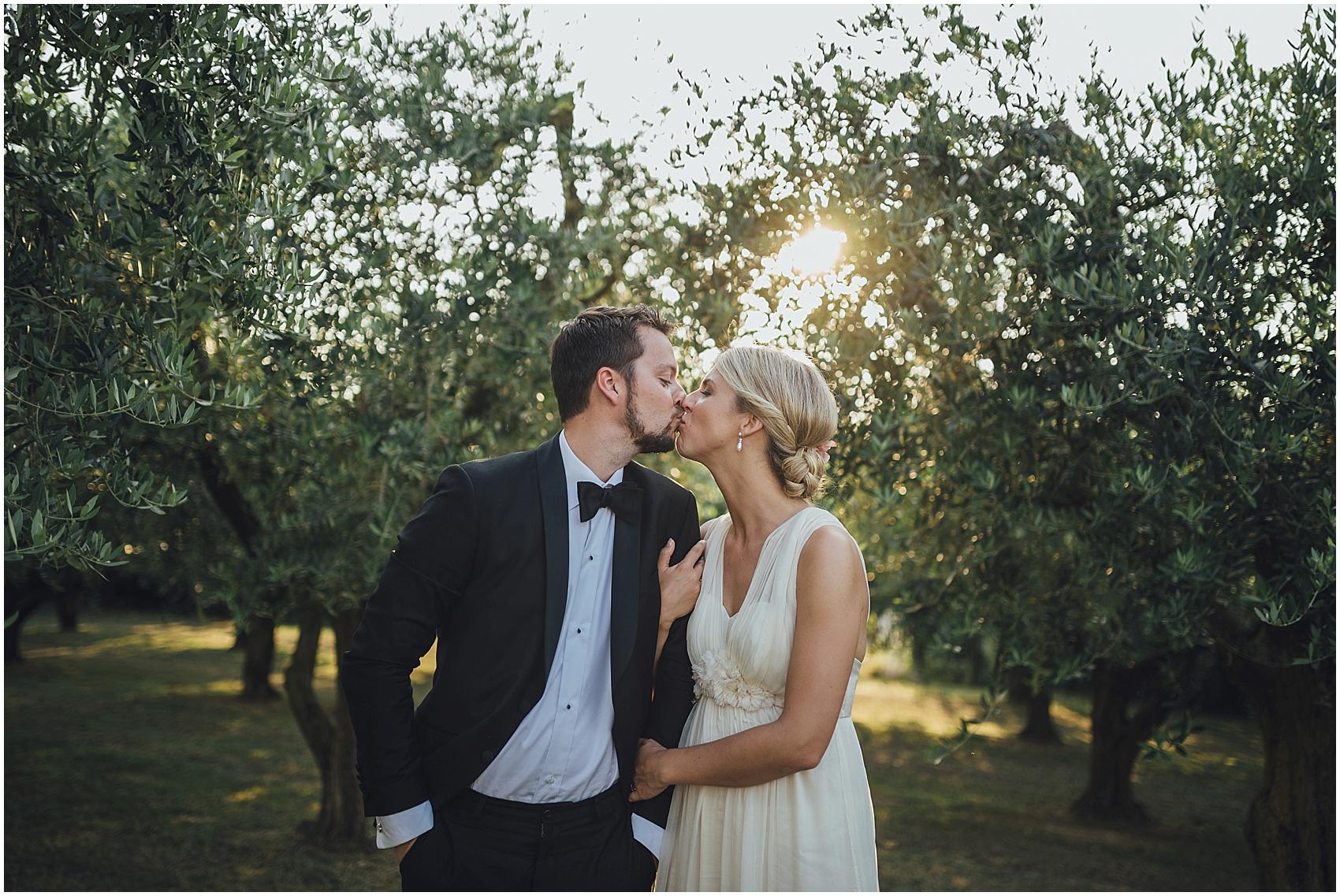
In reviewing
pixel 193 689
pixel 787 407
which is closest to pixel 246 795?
pixel 193 689

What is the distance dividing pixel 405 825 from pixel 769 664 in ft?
4.13

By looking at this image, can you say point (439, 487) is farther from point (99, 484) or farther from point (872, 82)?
point (872, 82)

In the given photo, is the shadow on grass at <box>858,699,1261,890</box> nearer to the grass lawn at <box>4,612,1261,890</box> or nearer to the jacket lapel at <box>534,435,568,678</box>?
the grass lawn at <box>4,612,1261,890</box>

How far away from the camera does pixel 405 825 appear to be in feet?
10.4

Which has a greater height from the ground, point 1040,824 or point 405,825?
point 405,825

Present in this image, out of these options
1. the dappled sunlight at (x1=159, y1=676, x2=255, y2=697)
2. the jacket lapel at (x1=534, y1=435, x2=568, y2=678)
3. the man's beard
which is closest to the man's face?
the man's beard

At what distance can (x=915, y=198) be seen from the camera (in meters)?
5.12

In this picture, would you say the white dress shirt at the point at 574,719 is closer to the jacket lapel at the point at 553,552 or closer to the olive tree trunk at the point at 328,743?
the jacket lapel at the point at 553,552

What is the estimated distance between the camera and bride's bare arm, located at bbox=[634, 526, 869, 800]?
314cm

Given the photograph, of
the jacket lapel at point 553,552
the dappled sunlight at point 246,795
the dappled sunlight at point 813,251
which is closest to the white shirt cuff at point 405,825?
the jacket lapel at point 553,552

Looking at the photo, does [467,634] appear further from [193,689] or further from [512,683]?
[193,689]

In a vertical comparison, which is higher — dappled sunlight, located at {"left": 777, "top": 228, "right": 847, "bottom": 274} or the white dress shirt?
dappled sunlight, located at {"left": 777, "top": 228, "right": 847, "bottom": 274}

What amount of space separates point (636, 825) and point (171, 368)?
87.7 inches

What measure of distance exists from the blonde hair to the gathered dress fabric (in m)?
0.16
